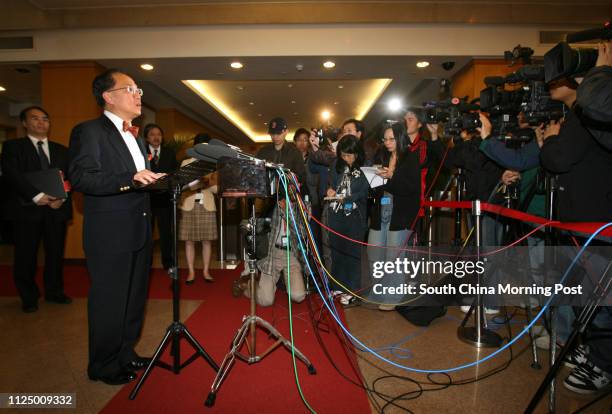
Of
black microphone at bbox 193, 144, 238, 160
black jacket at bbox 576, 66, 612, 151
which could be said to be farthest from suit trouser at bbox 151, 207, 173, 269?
black jacket at bbox 576, 66, 612, 151

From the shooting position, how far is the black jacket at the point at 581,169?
160cm

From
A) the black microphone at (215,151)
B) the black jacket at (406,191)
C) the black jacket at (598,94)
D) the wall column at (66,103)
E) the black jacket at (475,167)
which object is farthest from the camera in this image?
the wall column at (66,103)

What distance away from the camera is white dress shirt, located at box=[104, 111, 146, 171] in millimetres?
1911

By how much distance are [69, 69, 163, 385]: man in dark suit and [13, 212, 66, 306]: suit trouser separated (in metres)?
1.80

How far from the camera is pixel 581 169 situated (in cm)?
167

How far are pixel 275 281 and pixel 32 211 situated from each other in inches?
88.3

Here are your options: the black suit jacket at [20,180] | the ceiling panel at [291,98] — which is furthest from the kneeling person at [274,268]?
the ceiling panel at [291,98]

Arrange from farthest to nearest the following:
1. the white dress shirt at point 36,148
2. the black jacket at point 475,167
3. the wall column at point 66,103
Result: the wall column at point 66,103, the white dress shirt at point 36,148, the black jacket at point 475,167

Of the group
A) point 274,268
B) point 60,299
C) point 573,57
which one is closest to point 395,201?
point 274,268

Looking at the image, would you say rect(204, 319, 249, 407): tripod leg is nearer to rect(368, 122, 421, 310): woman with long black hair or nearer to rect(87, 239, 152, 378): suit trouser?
rect(87, 239, 152, 378): suit trouser

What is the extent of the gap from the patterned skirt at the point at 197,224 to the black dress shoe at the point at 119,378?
1.99m

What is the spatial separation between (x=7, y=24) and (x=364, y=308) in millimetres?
5996

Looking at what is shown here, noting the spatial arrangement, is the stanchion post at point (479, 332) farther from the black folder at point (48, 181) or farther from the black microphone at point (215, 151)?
the black folder at point (48, 181)

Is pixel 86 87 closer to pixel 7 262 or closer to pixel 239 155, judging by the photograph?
pixel 7 262
